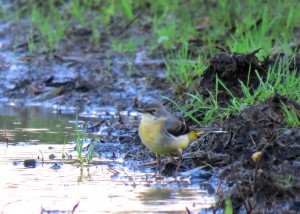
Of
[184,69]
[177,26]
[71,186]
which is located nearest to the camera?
[71,186]

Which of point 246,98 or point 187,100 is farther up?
point 246,98

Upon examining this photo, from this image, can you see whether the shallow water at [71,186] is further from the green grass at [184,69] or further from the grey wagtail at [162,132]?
the green grass at [184,69]

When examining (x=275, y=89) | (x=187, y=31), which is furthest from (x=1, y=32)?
(x=275, y=89)

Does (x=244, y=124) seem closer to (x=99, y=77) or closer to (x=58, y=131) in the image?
(x=58, y=131)

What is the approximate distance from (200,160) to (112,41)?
5916mm

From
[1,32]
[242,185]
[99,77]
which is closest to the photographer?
[242,185]

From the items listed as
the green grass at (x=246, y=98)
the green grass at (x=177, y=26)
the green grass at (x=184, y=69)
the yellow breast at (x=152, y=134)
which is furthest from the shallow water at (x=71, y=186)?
the green grass at (x=177, y=26)

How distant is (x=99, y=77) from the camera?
45.0 ft

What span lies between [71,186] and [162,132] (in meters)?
1.12

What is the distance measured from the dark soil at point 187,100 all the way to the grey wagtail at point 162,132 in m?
0.17

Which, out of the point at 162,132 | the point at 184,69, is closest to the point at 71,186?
the point at 162,132

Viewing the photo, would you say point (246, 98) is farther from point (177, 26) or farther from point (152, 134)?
point (177, 26)

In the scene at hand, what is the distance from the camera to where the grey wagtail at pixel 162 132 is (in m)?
8.64

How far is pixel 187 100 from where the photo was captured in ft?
35.7
